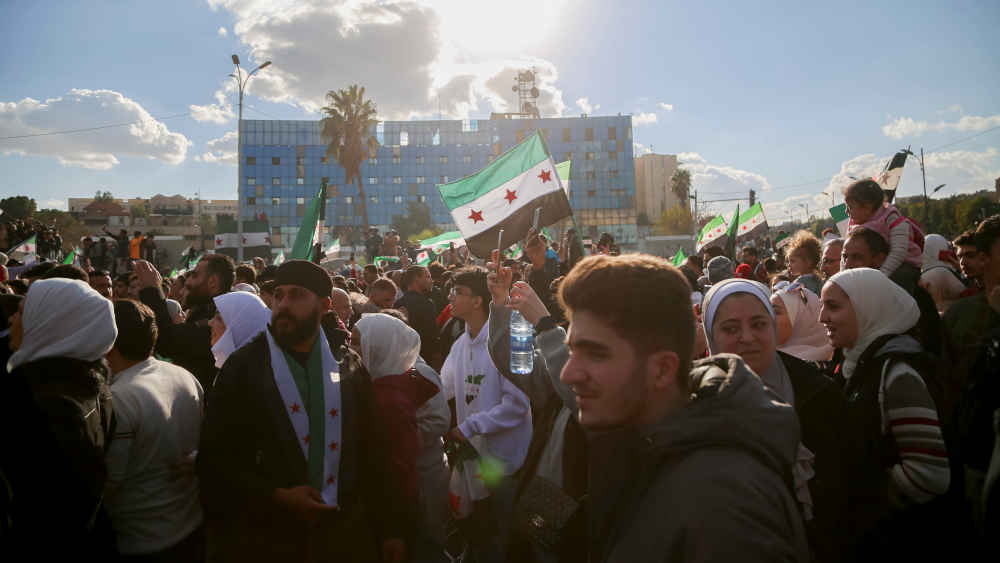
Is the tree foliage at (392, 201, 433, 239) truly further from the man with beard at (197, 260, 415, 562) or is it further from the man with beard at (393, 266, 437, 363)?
the man with beard at (197, 260, 415, 562)

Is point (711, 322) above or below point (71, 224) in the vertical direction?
below

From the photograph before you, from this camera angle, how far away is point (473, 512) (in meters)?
3.70

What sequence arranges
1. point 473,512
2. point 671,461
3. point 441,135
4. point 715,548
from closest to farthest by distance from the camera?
point 715,548 → point 671,461 → point 473,512 → point 441,135

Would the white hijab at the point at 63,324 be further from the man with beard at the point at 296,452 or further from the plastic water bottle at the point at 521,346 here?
the plastic water bottle at the point at 521,346

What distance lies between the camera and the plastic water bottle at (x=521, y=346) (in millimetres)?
3445

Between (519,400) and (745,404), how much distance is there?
2464 mm

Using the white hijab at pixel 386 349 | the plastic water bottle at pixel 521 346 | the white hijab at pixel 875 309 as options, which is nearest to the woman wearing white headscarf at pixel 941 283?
the white hijab at pixel 875 309

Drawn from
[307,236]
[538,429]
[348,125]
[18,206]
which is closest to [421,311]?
[307,236]

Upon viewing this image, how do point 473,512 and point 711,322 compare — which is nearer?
point 711,322

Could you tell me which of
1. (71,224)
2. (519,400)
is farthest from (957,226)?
(71,224)

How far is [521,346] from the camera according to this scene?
11.5 ft

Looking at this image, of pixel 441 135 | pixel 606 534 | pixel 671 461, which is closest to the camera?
pixel 671 461

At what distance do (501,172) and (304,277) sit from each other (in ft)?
11.9

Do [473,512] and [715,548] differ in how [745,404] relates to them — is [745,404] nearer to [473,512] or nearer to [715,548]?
[715,548]
